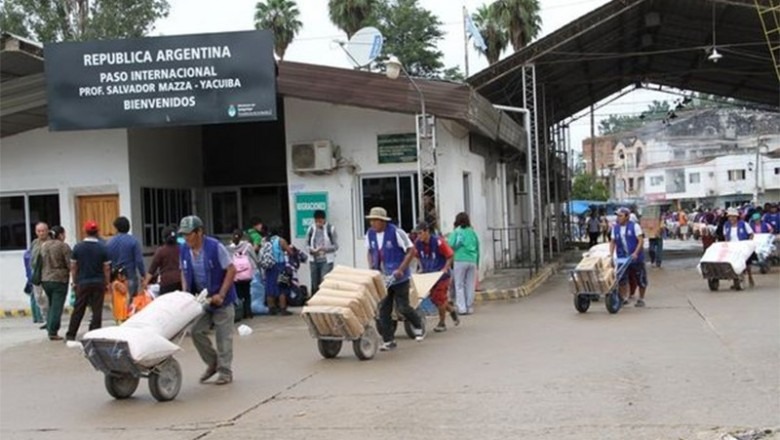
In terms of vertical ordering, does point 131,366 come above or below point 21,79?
below

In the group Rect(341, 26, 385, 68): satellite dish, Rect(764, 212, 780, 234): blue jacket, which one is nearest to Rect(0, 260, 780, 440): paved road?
Rect(341, 26, 385, 68): satellite dish

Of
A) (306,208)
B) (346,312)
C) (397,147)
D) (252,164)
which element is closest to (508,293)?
(397,147)

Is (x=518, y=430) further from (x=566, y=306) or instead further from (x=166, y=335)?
(x=566, y=306)

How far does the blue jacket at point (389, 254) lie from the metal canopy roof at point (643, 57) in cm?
1203

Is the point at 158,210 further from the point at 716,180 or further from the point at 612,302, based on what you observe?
the point at 716,180

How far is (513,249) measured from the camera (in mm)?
25688

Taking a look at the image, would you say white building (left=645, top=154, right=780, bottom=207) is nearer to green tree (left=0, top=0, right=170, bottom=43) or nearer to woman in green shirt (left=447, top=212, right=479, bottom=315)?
green tree (left=0, top=0, right=170, bottom=43)

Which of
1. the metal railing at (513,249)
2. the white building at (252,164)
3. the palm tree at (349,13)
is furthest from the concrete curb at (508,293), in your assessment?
the palm tree at (349,13)

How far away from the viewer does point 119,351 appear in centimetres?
817

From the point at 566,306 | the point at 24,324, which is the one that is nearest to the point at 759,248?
the point at 566,306

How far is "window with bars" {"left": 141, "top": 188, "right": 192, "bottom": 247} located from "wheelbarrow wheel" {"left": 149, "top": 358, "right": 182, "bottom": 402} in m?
10.6

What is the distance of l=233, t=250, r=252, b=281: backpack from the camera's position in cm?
1467

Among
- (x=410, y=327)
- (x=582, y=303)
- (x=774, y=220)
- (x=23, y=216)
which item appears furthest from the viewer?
(x=774, y=220)

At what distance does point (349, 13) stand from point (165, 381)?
129 feet
